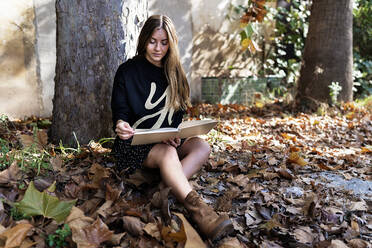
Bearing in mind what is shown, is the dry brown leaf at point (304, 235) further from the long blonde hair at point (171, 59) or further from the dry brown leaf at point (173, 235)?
the long blonde hair at point (171, 59)

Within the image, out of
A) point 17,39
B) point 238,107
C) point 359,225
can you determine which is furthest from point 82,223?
point 238,107

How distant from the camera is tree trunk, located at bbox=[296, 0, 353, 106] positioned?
199 inches

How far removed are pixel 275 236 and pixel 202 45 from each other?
472cm

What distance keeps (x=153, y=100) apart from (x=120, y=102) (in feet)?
0.74

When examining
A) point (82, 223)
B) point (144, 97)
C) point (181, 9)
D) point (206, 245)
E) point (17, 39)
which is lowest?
point (206, 245)

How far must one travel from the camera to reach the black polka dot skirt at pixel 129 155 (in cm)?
220

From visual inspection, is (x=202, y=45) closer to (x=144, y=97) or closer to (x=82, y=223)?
(x=144, y=97)

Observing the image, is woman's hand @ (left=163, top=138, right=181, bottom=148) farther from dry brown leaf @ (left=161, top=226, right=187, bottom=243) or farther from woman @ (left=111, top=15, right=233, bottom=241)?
dry brown leaf @ (left=161, top=226, right=187, bottom=243)

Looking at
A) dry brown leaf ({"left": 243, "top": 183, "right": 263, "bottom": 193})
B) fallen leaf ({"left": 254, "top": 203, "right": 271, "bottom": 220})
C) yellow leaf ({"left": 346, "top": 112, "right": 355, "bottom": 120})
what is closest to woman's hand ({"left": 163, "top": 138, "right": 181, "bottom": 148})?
dry brown leaf ({"left": 243, "top": 183, "right": 263, "bottom": 193})

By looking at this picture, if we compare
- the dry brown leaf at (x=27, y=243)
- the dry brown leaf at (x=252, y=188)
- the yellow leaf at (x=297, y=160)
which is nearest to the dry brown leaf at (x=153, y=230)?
the dry brown leaf at (x=27, y=243)

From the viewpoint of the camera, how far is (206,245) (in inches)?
67.3

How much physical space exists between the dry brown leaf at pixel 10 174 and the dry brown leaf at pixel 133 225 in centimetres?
76

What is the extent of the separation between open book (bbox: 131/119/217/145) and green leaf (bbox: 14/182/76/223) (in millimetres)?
Result: 503

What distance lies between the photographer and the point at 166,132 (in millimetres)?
1938
